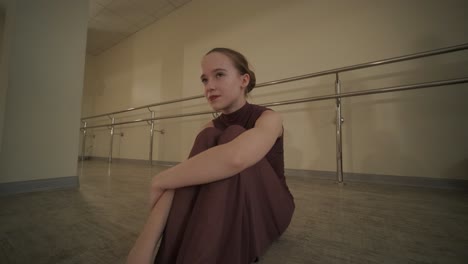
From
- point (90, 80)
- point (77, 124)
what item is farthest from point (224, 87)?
point (90, 80)

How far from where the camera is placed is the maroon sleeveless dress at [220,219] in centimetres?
35

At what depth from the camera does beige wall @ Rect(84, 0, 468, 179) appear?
126 cm

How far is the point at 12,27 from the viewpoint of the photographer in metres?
1.09

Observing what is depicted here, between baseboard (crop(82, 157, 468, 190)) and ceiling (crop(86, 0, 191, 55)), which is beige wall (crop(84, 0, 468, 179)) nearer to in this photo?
baseboard (crop(82, 157, 468, 190))

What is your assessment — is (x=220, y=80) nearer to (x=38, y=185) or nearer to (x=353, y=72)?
(x=38, y=185)

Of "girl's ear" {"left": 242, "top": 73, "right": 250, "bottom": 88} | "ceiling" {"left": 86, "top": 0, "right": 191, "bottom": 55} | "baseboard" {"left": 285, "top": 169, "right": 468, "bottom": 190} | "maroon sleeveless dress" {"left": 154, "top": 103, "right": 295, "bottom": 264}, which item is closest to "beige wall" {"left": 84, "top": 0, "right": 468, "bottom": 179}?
"baseboard" {"left": 285, "top": 169, "right": 468, "bottom": 190}

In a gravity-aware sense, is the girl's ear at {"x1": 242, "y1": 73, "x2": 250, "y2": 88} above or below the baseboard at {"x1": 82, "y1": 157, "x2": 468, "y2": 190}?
above

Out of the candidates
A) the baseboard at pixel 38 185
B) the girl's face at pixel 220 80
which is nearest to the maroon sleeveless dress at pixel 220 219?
the girl's face at pixel 220 80

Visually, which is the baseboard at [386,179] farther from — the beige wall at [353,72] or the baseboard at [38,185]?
the baseboard at [38,185]

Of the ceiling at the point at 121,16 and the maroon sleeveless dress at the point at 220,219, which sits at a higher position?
the ceiling at the point at 121,16

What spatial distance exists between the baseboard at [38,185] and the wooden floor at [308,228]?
83 millimetres

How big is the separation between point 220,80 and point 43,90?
1.22 meters

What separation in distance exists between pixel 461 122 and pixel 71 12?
2531 millimetres

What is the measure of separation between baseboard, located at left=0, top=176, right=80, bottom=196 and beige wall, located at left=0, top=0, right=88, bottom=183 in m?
0.02
